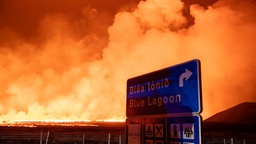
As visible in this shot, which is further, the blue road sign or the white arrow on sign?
the white arrow on sign

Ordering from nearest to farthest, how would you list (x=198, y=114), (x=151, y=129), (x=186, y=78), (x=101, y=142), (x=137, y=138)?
1. (x=198, y=114)
2. (x=186, y=78)
3. (x=151, y=129)
4. (x=137, y=138)
5. (x=101, y=142)

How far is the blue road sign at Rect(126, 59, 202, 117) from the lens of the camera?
409cm

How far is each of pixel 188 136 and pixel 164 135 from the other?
1.97ft

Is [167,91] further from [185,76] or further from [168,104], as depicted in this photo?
[185,76]

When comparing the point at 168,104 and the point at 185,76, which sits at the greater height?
the point at 185,76

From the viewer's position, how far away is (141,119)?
5.31 m

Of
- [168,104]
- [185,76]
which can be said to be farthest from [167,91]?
[185,76]

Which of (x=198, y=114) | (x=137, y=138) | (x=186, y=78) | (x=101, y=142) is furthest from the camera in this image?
(x=101, y=142)

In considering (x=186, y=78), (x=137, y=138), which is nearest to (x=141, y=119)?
(x=137, y=138)

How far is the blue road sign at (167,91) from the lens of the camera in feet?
13.4

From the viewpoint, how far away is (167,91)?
472 cm

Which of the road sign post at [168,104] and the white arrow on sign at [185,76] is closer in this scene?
the road sign post at [168,104]

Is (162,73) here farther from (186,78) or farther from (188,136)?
(188,136)

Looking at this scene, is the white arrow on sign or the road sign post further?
the white arrow on sign
